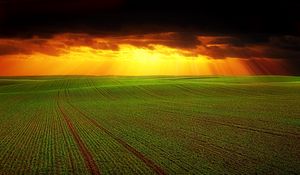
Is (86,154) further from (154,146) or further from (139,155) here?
(154,146)

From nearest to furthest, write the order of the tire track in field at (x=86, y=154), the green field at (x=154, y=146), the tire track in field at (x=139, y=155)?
the tire track in field at (x=139, y=155) < the tire track in field at (x=86, y=154) < the green field at (x=154, y=146)

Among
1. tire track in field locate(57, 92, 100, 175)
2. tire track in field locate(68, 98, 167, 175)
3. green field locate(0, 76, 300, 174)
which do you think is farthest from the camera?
green field locate(0, 76, 300, 174)

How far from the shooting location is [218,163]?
13297 mm

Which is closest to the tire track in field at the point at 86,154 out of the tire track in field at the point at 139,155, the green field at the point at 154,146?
the green field at the point at 154,146

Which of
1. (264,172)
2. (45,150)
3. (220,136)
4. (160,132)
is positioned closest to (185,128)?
(160,132)

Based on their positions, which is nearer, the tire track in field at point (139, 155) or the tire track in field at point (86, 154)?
the tire track in field at point (139, 155)

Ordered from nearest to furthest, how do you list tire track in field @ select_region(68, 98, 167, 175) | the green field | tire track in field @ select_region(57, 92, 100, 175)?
tire track in field @ select_region(68, 98, 167, 175)
tire track in field @ select_region(57, 92, 100, 175)
the green field

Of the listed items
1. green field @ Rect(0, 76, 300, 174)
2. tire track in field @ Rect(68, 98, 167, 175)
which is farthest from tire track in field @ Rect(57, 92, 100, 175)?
tire track in field @ Rect(68, 98, 167, 175)

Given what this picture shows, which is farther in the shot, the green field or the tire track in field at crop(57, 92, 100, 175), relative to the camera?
the green field

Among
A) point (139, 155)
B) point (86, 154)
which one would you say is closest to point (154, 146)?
point (139, 155)

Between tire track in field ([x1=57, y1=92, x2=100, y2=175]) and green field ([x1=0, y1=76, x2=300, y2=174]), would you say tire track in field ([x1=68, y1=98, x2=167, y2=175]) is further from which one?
tire track in field ([x1=57, y1=92, x2=100, y2=175])

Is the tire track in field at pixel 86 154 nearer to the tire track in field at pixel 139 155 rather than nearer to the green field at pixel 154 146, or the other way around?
the green field at pixel 154 146

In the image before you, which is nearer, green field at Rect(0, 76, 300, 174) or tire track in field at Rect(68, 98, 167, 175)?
tire track in field at Rect(68, 98, 167, 175)

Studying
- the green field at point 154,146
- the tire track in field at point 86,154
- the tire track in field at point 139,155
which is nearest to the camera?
the tire track in field at point 139,155
